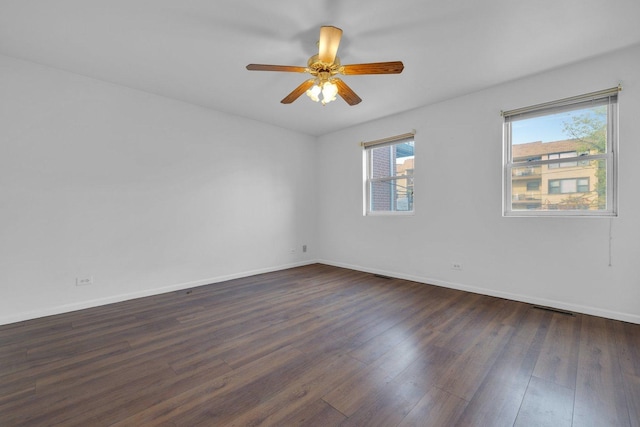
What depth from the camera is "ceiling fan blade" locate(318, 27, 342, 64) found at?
1.92m

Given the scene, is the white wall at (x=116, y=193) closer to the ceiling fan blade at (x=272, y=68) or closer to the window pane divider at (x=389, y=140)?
the window pane divider at (x=389, y=140)

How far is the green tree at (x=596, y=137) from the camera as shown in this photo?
2.70m

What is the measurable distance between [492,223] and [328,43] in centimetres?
287

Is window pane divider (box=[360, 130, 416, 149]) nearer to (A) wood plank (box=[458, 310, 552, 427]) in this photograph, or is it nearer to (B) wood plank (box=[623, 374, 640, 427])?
(A) wood plank (box=[458, 310, 552, 427])

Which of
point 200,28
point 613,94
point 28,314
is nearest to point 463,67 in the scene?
point 613,94

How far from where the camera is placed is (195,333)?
2381 mm

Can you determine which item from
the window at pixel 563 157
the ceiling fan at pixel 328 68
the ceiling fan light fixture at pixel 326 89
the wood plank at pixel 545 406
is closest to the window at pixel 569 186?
the window at pixel 563 157

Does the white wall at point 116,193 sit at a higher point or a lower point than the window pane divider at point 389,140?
lower

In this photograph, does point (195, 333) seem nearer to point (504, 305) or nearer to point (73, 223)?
point (73, 223)

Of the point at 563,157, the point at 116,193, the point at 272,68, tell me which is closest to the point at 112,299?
the point at 116,193

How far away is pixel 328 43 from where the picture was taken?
202cm

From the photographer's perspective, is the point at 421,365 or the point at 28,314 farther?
the point at 28,314

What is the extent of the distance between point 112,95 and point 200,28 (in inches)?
69.5

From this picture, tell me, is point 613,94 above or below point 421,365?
above
